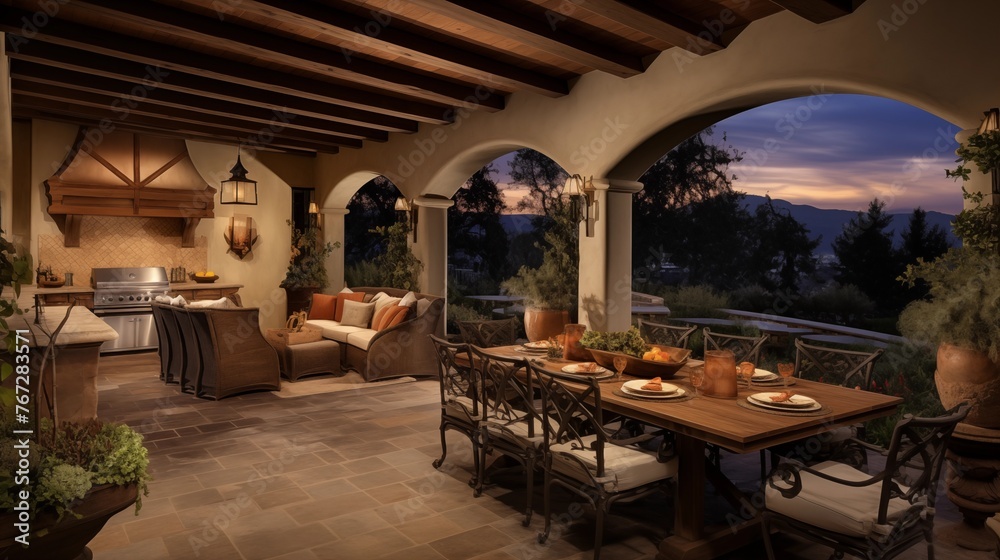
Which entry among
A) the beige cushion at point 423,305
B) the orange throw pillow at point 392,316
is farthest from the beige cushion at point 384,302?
the beige cushion at point 423,305

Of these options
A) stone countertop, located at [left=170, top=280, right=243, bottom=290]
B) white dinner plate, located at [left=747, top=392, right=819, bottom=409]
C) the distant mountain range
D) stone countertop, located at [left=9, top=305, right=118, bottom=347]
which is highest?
the distant mountain range

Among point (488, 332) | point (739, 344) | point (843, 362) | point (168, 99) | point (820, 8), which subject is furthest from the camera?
point (168, 99)

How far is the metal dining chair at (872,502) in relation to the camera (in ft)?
7.86

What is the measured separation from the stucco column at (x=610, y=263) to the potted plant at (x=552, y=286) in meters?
0.51

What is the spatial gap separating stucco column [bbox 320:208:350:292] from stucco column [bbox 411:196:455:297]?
3.03 meters

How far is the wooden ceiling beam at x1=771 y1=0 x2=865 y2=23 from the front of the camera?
3848 millimetres

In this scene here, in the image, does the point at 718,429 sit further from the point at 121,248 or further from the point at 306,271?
the point at 121,248

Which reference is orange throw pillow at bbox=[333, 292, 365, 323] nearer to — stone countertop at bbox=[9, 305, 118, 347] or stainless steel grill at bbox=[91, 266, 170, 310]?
stainless steel grill at bbox=[91, 266, 170, 310]

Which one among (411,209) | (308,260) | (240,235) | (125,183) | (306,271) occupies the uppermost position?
(125,183)

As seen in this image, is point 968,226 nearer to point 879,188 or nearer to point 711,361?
point 711,361

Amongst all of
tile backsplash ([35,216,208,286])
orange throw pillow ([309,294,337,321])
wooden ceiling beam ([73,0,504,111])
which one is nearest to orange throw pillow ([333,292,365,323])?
orange throw pillow ([309,294,337,321])

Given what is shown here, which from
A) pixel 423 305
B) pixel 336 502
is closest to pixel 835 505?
pixel 336 502

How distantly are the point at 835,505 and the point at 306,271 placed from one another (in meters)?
9.28

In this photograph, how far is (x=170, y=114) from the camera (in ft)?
25.2
